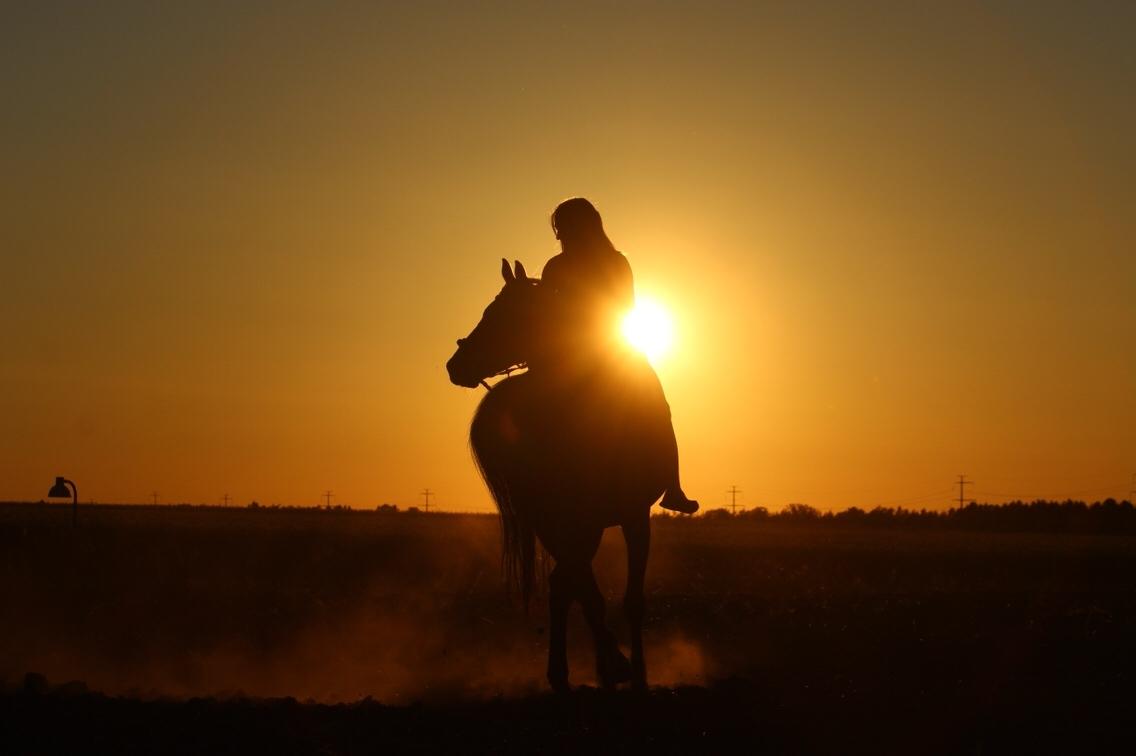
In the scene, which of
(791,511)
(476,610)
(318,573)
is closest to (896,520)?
(791,511)

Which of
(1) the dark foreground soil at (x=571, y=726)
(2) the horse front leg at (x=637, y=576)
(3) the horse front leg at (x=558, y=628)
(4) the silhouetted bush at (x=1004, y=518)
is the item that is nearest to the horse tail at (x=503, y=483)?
(3) the horse front leg at (x=558, y=628)

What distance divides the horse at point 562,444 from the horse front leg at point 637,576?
0.01 m

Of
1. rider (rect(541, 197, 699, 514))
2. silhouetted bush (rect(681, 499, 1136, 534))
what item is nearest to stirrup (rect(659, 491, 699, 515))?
rider (rect(541, 197, 699, 514))

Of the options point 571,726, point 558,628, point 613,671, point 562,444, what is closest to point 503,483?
point 562,444

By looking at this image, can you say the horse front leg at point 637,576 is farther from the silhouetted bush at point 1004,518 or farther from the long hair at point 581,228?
the silhouetted bush at point 1004,518

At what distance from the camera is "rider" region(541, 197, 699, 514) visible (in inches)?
355

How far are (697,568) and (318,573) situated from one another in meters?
7.72

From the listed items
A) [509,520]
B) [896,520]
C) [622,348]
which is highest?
[622,348]

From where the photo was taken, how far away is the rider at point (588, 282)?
Answer: 9023 millimetres

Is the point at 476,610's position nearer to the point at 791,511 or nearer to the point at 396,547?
the point at 396,547

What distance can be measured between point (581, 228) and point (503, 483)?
186 centimetres

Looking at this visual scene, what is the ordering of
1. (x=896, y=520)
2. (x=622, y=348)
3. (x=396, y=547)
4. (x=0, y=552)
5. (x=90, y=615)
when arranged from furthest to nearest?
(x=896, y=520) < (x=396, y=547) < (x=0, y=552) < (x=90, y=615) < (x=622, y=348)

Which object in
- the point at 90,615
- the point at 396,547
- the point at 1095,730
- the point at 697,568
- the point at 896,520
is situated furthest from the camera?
the point at 896,520

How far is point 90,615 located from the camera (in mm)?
14617
